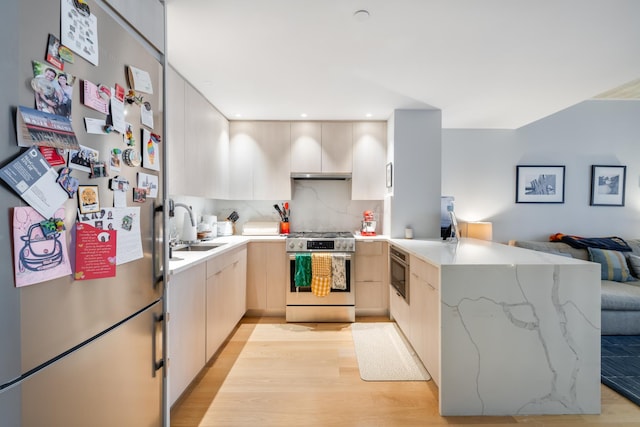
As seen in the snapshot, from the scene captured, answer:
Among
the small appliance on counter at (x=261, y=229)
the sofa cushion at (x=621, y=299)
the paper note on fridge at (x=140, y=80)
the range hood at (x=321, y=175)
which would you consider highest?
the paper note on fridge at (x=140, y=80)

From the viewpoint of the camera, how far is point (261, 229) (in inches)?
148

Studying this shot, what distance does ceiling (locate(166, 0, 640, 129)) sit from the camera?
1.65 metres

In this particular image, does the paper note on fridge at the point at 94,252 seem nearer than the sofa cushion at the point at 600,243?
Yes

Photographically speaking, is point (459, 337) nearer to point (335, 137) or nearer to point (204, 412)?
point (204, 412)

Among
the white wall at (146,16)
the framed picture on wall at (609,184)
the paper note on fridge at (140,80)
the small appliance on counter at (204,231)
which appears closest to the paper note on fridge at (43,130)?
the paper note on fridge at (140,80)

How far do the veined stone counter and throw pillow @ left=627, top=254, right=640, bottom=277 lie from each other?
2.46m

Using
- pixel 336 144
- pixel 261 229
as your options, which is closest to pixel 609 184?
pixel 336 144

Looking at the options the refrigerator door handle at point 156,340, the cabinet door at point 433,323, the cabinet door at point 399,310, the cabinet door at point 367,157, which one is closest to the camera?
the refrigerator door handle at point 156,340

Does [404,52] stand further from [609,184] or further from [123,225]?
[609,184]

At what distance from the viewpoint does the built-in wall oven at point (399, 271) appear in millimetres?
2627

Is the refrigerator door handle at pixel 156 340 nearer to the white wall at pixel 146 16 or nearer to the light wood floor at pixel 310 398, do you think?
the light wood floor at pixel 310 398

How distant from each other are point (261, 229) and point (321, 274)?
1.09 metres

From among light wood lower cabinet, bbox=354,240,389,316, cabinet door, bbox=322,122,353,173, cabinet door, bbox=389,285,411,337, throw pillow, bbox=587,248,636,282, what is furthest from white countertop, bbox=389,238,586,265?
throw pillow, bbox=587,248,636,282

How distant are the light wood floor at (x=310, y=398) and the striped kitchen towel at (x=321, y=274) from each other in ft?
2.08
